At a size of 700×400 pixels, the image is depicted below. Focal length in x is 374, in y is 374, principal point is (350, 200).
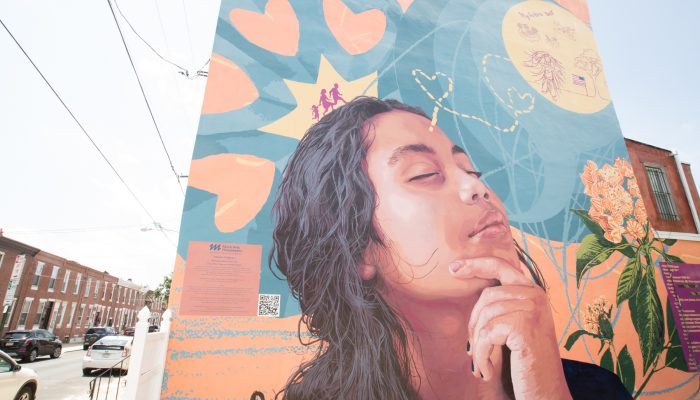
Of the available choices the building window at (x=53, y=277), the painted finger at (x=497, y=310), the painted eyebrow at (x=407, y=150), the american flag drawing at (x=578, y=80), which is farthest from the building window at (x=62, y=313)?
the american flag drawing at (x=578, y=80)

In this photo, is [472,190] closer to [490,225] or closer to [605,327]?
[490,225]

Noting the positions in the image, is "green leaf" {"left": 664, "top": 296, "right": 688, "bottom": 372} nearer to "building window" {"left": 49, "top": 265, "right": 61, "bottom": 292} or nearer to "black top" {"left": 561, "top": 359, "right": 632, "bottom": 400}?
"black top" {"left": 561, "top": 359, "right": 632, "bottom": 400}

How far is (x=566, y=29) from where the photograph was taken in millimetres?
8570

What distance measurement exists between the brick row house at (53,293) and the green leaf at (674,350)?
28604mm

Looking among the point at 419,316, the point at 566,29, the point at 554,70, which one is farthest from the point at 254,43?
the point at 566,29

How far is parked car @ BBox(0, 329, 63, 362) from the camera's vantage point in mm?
14031

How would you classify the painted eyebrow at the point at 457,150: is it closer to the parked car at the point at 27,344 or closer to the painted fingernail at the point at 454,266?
the painted fingernail at the point at 454,266

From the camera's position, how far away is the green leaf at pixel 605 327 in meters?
5.91

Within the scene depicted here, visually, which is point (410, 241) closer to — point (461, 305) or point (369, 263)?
point (369, 263)

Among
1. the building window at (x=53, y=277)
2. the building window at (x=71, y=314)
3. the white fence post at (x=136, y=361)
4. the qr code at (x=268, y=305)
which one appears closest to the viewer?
the white fence post at (x=136, y=361)

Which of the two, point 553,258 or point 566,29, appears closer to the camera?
point 553,258

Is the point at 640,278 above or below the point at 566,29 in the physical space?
below

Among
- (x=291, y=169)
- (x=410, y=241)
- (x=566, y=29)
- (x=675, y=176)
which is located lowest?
(x=410, y=241)

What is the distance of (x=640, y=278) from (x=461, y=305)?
4118 millimetres
